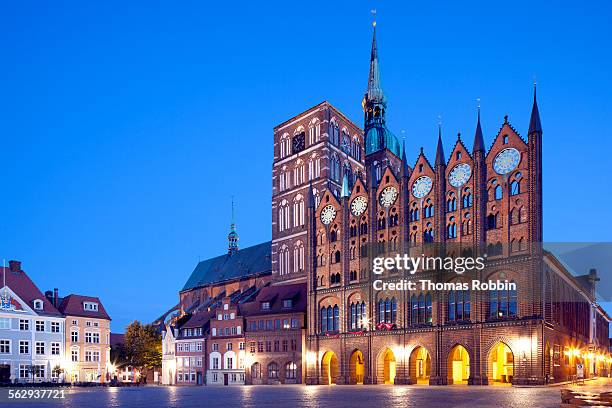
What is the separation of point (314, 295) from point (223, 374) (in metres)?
21.4

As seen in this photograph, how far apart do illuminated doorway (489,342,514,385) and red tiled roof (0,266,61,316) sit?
188 feet

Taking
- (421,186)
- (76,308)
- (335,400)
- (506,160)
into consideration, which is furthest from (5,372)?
(506,160)

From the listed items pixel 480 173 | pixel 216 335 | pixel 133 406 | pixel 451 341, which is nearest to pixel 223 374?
pixel 216 335

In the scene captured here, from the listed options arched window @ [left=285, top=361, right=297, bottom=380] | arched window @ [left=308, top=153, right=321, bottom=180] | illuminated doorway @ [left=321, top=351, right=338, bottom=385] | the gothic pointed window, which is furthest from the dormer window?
illuminated doorway @ [left=321, top=351, right=338, bottom=385]

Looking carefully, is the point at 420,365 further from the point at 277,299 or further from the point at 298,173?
the point at 298,173

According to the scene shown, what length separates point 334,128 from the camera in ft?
316

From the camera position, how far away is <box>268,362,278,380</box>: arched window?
83.5 metres

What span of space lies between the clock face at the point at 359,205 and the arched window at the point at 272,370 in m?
22.5

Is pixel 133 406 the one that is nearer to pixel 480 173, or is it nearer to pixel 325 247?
pixel 480 173

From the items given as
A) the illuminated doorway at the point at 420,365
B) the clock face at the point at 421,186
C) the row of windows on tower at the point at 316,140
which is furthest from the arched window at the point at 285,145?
the illuminated doorway at the point at 420,365

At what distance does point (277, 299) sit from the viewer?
3462 inches

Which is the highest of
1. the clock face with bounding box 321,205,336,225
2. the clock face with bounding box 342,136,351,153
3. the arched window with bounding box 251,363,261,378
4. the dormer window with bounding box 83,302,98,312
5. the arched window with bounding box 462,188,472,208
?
the clock face with bounding box 342,136,351,153

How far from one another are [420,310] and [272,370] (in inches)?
1000

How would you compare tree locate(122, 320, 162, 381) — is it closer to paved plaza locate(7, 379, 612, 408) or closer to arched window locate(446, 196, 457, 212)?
arched window locate(446, 196, 457, 212)
